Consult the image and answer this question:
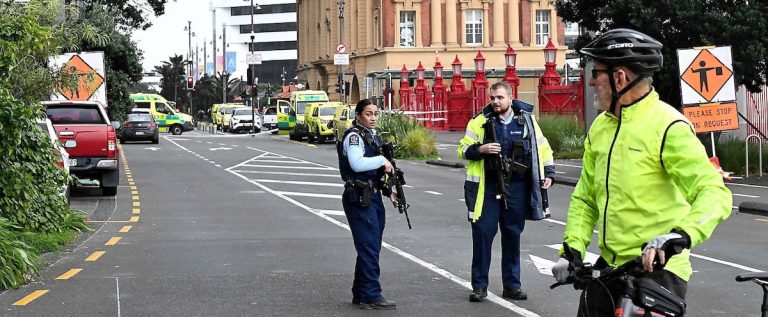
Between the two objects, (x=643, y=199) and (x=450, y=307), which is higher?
(x=643, y=199)

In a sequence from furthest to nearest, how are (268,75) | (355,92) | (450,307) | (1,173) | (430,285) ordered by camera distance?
1. (268,75)
2. (355,92)
3. (1,173)
4. (430,285)
5. (450,307)

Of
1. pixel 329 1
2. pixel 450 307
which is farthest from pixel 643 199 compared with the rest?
pixel 329 1

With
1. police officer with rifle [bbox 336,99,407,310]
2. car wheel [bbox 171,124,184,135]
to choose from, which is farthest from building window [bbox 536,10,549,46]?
police officer with rifle [bbox 336,99,407,310]

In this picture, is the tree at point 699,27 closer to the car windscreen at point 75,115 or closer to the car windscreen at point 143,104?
the car windscreen at point 75,115

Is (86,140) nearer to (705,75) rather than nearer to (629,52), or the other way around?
(705,75)

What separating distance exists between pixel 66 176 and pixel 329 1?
76643mm

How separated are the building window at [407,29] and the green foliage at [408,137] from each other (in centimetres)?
3729

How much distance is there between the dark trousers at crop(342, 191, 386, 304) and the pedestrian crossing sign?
13794mm

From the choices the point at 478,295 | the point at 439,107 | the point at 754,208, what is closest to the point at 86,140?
the point at 754,208

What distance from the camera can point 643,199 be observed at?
5102 millimetres

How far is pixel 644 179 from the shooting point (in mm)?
5098

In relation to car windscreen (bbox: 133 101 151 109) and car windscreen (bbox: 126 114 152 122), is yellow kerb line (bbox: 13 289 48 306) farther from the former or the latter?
car windscreen (bbox: 133 101 151 109)

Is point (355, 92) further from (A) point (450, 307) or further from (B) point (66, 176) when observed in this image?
(A) point (450, 307)

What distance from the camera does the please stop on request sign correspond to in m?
23.0
